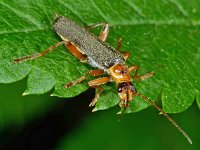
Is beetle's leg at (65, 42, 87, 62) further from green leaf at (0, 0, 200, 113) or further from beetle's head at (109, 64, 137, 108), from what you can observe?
beetle's head at (109, 64, 137, 108)

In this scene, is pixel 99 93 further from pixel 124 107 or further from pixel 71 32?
pixel 71 32

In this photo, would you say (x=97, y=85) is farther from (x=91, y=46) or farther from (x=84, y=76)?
(x=91, y=46)

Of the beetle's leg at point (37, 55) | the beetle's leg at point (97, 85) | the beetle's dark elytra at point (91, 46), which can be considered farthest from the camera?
the beetle's dark elytra at point (91, 46)

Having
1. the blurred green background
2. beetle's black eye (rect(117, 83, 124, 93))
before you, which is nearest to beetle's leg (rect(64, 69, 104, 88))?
beetle's black eye (rect(117, 83, 124, 93))

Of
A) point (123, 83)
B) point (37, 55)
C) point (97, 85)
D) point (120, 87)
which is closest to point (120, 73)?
point (123, 83)

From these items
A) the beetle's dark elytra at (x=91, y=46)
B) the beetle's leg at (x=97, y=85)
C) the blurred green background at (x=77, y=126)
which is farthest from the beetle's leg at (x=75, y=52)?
the blurred green background at (x=77, y=126)

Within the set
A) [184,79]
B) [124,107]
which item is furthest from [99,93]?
[184,79]

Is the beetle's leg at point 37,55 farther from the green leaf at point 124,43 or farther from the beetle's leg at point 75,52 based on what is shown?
the beetle's leg at point 75,52
